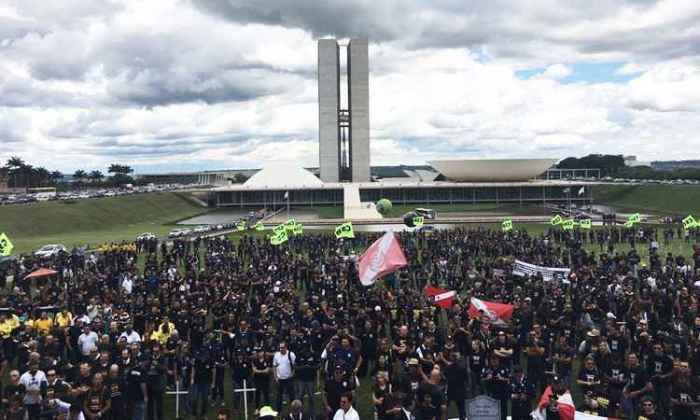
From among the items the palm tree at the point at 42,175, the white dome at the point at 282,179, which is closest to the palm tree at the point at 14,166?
the palm tree at the point at 42,175

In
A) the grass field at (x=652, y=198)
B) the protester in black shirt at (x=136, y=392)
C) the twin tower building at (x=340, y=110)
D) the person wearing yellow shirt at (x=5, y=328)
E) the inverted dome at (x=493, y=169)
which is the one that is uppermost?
the twin tower building at (x=340, y=110)

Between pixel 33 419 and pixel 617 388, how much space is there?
843 centimetres

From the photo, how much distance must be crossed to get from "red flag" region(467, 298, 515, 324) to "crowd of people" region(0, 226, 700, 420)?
0.57 feet

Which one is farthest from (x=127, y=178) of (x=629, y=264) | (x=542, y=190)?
(x=629, y=264)

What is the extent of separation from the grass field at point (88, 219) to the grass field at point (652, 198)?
2020 inches

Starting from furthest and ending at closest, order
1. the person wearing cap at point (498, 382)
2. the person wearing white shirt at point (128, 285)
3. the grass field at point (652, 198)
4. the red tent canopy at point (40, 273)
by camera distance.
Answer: the grass field at point (652, 198) < the red tent canopy at point (40, 273) < the person wearing white shirt at point (128, 285) < the person wearing cap at point (498, 382)

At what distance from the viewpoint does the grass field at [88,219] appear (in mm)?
43750

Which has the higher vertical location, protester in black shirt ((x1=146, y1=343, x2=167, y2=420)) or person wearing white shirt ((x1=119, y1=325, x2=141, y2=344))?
person wearing white shirt ((x1=119, y1=325, x2=141, y2=344))

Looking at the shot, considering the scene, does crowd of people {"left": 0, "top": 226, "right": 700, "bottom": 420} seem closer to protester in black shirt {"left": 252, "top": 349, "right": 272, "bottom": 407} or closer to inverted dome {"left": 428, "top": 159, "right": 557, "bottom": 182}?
protester in black shirt {"left": 252, "top": 349, "right": 272, "bottom": 407}

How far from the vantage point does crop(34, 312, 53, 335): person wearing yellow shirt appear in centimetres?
1162

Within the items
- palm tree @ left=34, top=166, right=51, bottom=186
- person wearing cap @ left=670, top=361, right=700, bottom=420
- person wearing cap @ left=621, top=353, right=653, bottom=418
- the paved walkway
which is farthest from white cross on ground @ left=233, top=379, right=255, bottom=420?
palm tree @ left=34, top=166, right=51, bottom=186

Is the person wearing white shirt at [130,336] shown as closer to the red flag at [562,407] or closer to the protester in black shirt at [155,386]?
the protester in black shirt at [155,386]

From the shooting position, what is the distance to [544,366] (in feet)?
31.2

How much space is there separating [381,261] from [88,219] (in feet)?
158
